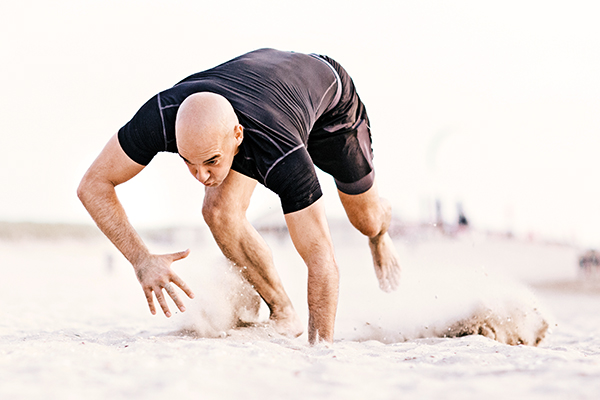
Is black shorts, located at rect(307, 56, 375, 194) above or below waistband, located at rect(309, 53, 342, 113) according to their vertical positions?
below

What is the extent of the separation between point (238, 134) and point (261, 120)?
0.40 feet

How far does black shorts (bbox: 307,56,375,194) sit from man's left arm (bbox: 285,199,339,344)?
968 millimetres

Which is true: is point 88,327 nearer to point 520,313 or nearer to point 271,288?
point 271,288

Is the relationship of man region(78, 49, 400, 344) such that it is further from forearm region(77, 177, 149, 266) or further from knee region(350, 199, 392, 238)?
knee region(350, 199, 392, 238)

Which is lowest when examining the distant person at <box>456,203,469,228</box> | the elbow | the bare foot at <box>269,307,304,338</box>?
the distant person at <box>456,203,469,228</box>

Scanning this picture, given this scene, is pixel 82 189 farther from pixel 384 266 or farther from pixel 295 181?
pixel 384 266

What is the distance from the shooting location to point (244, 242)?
3.28 m

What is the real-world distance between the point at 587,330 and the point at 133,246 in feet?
13.0

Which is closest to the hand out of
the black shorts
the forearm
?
the forearm

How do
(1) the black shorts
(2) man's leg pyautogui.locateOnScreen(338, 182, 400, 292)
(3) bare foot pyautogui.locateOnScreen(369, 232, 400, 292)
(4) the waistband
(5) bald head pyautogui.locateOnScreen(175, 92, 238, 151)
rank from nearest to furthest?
(5) bald head pyautogui.locateOnScreen(175, 92, 238, 151) → (4) the waistband → (1) the black shorts → (2) man's leg pyautogui.locateOnScreen(338, 182, 400, 292) → (3) bare foot pyautogui.locateOnScreen(369, 232, 400, 292)

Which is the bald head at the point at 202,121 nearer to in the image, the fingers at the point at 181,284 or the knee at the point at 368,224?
the fingers at the point at 181,284

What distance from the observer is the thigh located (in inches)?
124

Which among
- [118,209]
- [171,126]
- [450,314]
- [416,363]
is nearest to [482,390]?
[416,363]

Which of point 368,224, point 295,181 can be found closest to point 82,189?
point 295,181
